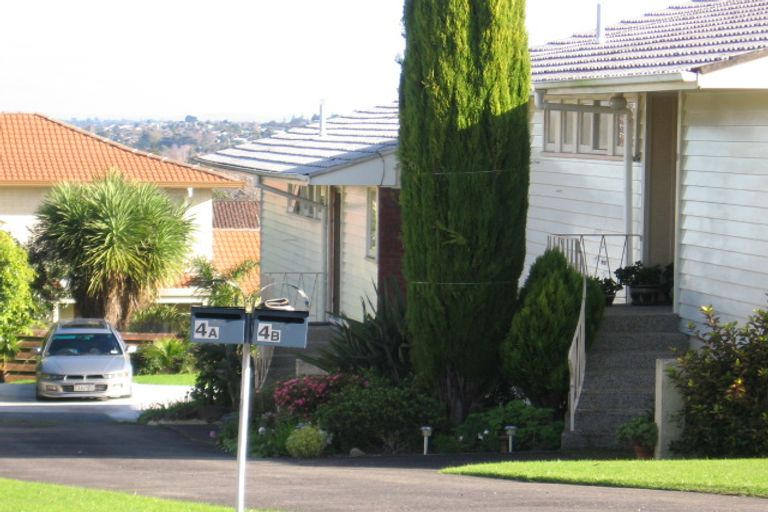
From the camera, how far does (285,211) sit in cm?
2969

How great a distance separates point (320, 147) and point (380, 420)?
477 inches

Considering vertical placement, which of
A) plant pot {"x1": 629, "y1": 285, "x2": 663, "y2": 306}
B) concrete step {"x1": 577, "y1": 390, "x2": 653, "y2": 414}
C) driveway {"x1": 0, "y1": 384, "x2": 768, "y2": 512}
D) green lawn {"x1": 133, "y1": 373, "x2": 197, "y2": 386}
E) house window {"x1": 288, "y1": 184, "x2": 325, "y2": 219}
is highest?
house window {"x1": 288, "y1": 184, "x2": 325, "y2": 219}

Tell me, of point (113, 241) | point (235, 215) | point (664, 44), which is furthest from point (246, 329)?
point (235, 215)

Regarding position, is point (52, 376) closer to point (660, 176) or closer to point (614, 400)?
point (660, 176)

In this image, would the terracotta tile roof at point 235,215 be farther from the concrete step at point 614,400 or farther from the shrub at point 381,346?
the concrete step at point 614,400

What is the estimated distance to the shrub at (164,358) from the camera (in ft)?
104

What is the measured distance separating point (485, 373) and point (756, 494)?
17.9ft

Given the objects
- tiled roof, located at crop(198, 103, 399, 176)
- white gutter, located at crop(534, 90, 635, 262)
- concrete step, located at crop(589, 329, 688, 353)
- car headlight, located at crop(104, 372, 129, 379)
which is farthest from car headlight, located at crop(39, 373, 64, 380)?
concrete step, located at crop(589, 329, 688, 353)

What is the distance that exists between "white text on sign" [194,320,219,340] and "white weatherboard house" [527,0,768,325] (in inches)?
238

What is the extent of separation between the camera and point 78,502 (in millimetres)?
10109

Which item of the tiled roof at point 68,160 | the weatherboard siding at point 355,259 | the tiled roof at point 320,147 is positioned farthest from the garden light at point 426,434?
the tiled roof at point 68,160

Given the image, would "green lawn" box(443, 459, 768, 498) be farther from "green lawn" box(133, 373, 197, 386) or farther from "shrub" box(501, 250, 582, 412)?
"green lawn" box(133, 373, 197, 386)

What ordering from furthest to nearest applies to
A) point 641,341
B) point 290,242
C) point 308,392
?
point 290,242
point 308,392
point 641,341

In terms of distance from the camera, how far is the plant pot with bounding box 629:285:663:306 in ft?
52.1
